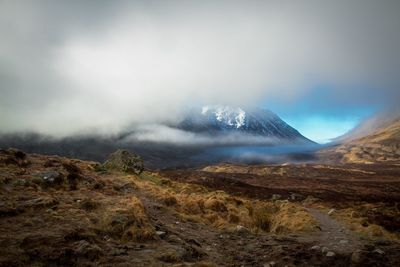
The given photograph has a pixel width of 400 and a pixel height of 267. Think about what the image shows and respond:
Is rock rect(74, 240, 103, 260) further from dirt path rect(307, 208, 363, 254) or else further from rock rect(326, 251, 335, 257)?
dirt path rect(307, 208, 363, 254)

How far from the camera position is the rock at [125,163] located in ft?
150

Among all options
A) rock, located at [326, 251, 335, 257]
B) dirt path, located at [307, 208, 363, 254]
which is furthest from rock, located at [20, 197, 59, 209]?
dirt path, located at [307, 208, 363, 254]

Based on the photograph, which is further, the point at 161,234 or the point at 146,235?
the point at 161,234

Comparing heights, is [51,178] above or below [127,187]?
above

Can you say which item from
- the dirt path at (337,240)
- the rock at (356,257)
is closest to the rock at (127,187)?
the dirt path at (337,240)

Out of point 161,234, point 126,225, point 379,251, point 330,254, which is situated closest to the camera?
point 330,254

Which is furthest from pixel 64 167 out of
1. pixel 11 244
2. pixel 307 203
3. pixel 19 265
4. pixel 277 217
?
pixel 307 203

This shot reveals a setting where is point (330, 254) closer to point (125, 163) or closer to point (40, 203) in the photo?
point (40, 203)

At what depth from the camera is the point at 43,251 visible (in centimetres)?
1133

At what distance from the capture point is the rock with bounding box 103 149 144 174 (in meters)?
45.7

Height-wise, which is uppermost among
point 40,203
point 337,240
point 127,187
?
point 40,203

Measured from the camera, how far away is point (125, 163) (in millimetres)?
46531

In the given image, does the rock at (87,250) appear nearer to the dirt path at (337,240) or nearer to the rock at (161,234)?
the rock at (161,234)

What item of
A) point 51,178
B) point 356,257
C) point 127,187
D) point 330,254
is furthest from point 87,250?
point 127,187
